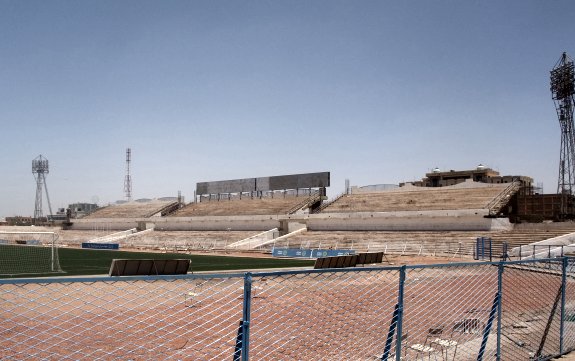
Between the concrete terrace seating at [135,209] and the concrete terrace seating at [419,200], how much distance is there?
109ft

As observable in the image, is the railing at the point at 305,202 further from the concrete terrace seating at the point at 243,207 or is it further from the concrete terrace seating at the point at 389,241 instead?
the concrete terrace seating at the point at 389,241

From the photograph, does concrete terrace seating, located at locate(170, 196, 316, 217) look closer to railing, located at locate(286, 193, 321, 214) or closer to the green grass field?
railing, located at locate(286, 193, 321, 214)

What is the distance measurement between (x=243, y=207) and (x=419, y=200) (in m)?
26.9

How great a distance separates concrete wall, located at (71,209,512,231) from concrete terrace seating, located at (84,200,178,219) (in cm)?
490

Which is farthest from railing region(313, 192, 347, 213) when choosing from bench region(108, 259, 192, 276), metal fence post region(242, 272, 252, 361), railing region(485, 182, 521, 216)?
metal fence post region(242, 272, 252, 361)

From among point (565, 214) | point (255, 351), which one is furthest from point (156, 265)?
point (565, 214)

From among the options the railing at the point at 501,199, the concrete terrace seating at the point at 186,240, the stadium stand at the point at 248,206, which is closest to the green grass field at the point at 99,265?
the concrete terrace seating at the point at 186,240

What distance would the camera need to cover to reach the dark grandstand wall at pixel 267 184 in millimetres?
71438

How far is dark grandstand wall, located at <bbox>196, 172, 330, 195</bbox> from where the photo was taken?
234 ft

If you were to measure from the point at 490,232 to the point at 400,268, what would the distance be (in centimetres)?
3917

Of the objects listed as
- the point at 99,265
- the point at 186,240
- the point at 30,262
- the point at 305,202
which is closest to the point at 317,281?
the point at 99,265

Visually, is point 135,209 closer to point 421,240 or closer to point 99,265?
point 99,265

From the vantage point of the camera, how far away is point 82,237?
73.4 meters

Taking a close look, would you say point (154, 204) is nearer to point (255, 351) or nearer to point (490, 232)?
point (490, 232)
